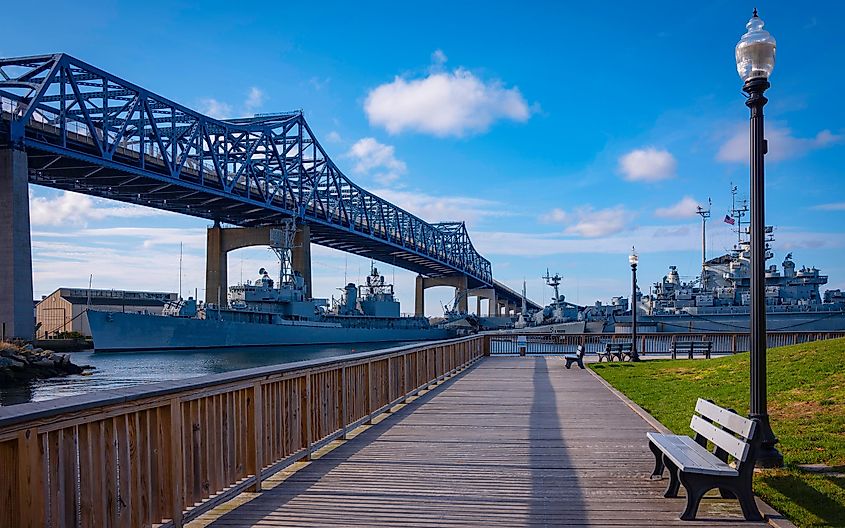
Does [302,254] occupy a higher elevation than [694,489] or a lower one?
higher

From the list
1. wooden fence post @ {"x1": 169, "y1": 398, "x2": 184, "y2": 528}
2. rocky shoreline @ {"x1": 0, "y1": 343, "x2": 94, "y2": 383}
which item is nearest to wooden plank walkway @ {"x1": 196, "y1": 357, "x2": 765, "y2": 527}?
wooden fence post @ {"x1": 169, "y1": 398, "x2": 184, "y2": 528}

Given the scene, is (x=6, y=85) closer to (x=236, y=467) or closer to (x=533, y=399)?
(x=533, y=399)

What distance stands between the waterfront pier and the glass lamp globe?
389 cm

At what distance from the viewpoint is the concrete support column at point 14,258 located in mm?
40281

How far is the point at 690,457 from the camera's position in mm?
5746

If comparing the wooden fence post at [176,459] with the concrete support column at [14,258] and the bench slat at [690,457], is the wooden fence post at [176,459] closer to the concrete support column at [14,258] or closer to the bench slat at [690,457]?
the bench slat at [690,457]

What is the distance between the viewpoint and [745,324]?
55.3 metres

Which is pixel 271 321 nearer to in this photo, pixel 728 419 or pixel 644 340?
pixel 644 340

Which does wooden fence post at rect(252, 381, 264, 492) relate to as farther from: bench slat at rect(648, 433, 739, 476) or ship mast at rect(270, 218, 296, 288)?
ship mast at rect(270, 218, 296, 288)

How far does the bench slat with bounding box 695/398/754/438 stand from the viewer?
5.45 m

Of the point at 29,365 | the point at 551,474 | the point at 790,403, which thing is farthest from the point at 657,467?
the point at 29,365

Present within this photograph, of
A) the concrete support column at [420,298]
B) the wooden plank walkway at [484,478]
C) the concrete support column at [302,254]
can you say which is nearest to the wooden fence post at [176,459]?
the wooden plank walkway at [484,478]

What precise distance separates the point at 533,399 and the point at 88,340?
182ft

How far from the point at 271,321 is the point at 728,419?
67.4 meters
